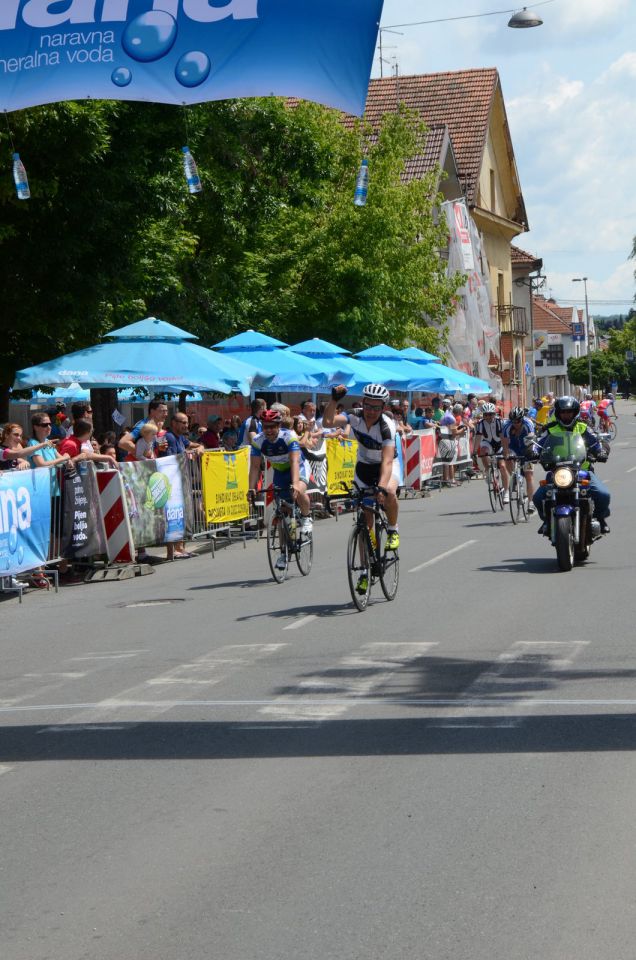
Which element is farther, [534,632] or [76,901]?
[534,632]

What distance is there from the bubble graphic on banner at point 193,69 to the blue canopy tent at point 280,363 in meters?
10.8

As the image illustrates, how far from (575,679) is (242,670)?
2.26m

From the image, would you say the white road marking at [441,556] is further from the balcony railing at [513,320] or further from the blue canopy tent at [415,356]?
the balcony railing at [513,320]

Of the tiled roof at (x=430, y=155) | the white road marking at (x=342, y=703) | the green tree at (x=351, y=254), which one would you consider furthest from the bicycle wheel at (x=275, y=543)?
the tiled roof at (x=430, y=155)

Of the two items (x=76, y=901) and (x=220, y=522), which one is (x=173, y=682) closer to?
(x=76, y=901)

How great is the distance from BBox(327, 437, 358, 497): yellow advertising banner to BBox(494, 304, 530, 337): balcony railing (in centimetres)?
3576

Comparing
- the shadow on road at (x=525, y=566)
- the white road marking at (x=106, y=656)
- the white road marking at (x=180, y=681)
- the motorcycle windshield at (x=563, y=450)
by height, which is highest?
the motorcycle windshield at (x=563, y=450)

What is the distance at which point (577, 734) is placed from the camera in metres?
7.29

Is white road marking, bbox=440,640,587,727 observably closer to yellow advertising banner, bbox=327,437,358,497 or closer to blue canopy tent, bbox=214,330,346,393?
blue canopy tent, bbox=214,330,346,393

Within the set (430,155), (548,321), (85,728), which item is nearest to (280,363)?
(85,728)

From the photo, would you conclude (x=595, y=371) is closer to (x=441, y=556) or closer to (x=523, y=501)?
(x=523, y=501)

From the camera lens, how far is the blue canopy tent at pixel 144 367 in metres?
18.5

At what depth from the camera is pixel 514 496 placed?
67.2 feet

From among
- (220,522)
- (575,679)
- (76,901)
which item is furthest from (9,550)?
(76,901)
